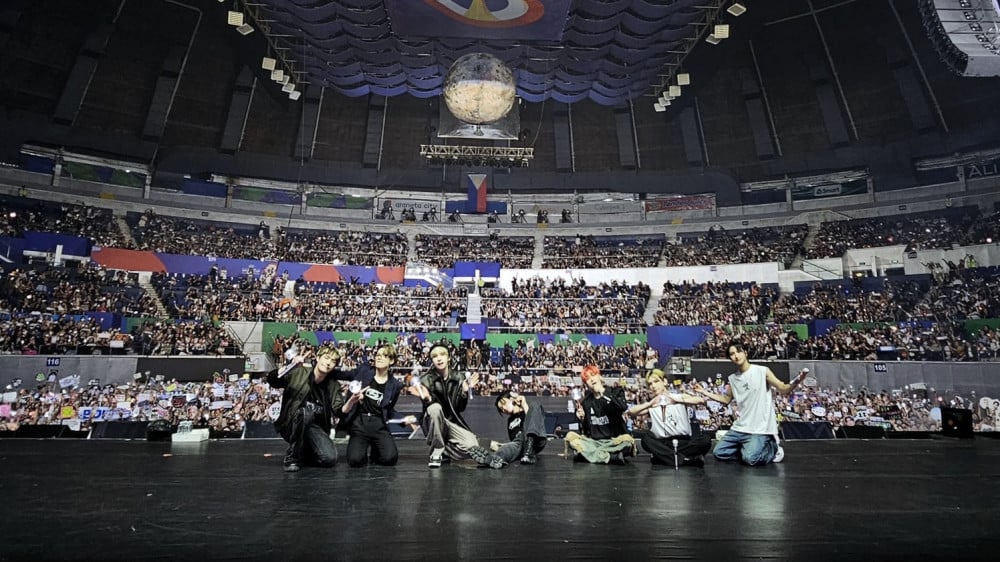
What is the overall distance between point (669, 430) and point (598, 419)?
0.96 m

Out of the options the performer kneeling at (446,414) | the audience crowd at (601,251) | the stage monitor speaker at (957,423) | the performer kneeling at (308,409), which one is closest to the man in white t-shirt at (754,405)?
the performer kneeling at (446,414)

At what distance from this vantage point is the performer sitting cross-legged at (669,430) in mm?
6617

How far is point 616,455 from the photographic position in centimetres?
691

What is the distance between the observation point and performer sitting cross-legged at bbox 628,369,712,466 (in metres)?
6.62

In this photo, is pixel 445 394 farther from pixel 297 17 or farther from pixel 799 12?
pixel 799 12

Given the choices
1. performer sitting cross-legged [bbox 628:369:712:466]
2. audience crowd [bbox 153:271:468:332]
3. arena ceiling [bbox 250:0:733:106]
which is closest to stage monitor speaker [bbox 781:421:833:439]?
performer sitting cross-legged [bbox 628:369:712:466]

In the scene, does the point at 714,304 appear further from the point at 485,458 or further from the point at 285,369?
the point at 285,369

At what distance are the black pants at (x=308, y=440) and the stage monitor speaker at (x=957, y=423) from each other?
486 inches

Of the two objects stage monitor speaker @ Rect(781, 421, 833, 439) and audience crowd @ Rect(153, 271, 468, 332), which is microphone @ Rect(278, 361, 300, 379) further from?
audience crowd @ Rect(153, 271, 468, 332)

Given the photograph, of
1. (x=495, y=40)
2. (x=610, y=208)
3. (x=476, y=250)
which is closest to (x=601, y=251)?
(x=610, y=208)

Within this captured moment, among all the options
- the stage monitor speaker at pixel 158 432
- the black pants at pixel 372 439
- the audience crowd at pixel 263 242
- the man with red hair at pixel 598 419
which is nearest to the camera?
the black pants at pixel 372 439

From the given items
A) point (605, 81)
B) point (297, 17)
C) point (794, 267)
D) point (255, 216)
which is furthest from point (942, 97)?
point (255, 216)

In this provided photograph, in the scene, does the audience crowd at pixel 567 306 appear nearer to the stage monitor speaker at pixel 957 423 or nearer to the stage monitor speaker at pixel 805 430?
the stage monitor speaker at pixel 805 430

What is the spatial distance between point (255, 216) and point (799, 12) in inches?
1337
